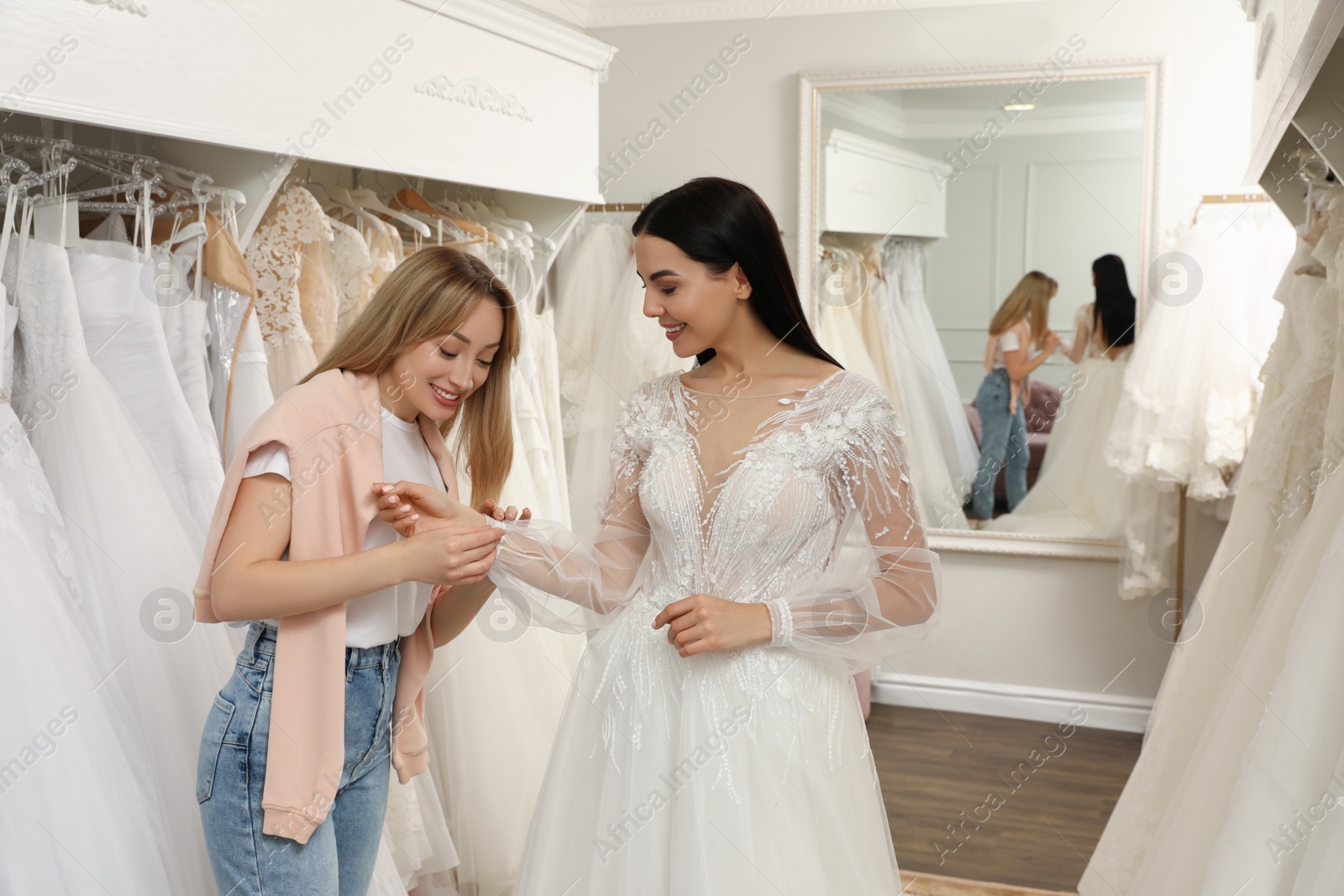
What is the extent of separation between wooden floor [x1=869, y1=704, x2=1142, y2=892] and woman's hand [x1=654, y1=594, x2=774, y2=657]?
1.62 metres

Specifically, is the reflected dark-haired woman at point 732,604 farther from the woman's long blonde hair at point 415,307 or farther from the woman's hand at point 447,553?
the woman's long blonde hair at point 415,307

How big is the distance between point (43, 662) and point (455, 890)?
1285 mm

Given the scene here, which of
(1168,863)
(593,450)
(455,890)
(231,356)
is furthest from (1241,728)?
(593,450)

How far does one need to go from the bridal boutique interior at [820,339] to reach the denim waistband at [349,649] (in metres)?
0.20

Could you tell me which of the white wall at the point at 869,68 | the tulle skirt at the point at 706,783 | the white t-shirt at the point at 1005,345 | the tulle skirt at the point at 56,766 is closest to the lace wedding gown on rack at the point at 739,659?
the tulle skirt at the point at 706,783

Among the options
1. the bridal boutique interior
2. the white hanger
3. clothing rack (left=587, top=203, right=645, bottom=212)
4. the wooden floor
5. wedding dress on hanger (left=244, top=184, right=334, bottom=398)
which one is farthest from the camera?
clothing rack (left=587, top=203, right=645, bottom=212)

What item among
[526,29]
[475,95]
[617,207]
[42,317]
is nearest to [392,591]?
[42,317]

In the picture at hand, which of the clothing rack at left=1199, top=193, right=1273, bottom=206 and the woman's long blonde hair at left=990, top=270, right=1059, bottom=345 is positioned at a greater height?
the clothing rack at left=1199, top=193, right=1273, bottom=206

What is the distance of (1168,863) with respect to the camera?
6.33 ft

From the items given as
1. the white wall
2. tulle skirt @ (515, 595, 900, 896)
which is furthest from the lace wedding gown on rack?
the white wall

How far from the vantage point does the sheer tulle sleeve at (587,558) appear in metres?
1.69

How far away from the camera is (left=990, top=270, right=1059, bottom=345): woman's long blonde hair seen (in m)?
4.12

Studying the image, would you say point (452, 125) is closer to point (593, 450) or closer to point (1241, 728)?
point (593, 450)

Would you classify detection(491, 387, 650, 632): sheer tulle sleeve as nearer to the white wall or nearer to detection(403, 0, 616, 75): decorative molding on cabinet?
detection(403, 0, 616, 75): decorative molding on cabinet
